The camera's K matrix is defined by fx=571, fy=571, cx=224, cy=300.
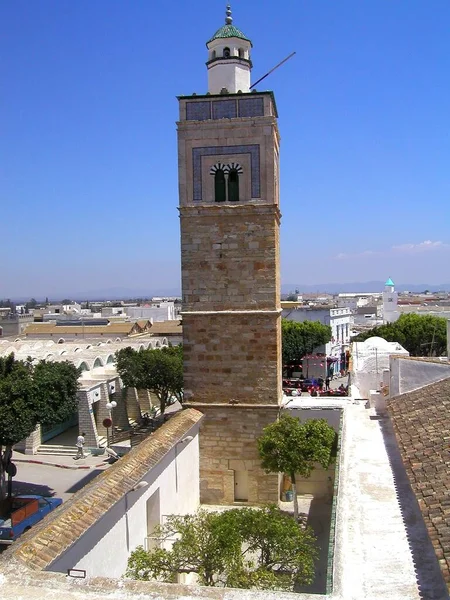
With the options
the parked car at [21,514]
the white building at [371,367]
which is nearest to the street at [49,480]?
the parked car at [21,514]

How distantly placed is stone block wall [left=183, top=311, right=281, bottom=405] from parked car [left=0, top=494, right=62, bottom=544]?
194 inches

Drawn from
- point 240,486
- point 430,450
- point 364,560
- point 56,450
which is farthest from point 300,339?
point 364,560

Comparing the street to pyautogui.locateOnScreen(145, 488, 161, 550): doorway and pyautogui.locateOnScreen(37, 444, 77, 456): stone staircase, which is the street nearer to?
pyautogui.locateOnScreen(37, 444, 77, 456): stone staircase

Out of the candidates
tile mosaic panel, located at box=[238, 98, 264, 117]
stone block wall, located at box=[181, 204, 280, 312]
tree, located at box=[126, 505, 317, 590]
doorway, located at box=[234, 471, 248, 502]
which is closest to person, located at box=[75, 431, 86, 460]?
doorway, located at box=[234, 471, 248, 502]

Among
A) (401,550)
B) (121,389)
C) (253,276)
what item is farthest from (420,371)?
(121,389)

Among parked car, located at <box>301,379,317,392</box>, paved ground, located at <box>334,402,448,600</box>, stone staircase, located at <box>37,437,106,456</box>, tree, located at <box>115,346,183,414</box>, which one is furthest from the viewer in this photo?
parked car, located at <box>301,379,317,392</box>

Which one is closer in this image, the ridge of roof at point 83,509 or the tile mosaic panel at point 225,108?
the ridge of roof at point 83,509

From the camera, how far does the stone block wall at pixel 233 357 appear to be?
12.2 m

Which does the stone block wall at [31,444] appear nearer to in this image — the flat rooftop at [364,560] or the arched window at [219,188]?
the arched window at [219,188]

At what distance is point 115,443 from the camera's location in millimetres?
22750

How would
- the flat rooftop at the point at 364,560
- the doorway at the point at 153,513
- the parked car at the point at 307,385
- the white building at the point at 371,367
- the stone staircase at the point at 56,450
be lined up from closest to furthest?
the flat rooftop at the point at 364,560
the doorway at the point at 153,513
the white building at the point at 371,367
the stone staircase at the point at 56,450
the parked car at the point at 307,385

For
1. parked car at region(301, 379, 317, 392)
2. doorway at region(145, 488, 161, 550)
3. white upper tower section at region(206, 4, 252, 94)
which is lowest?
parked car at region(301, 379, 317, 392)

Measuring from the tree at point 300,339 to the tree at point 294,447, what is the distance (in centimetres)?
2428

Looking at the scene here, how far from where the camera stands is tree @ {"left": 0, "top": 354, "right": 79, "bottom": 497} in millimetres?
14898
